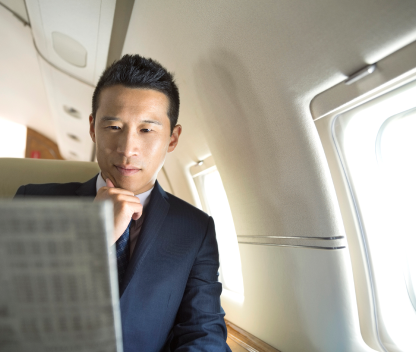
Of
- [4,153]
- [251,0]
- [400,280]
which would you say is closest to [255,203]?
[400,280]

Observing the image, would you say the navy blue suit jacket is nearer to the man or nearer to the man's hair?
the man

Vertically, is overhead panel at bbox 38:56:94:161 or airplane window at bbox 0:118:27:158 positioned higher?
airplane window at bbox 0:118:27:158

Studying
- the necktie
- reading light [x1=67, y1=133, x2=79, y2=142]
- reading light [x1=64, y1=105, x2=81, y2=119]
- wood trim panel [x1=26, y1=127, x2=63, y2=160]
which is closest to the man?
the necktie

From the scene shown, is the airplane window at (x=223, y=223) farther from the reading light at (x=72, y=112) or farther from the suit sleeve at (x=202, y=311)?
the reading light at (x=72, y=112)

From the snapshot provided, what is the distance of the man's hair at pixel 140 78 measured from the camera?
157 cm

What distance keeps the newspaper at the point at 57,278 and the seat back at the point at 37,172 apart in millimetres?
1754

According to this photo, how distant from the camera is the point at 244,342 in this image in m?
2.56

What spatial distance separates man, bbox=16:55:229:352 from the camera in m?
1.43

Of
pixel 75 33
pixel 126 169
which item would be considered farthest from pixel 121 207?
pixel 75 33

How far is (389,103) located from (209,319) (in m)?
1.22

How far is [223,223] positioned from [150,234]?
219 centimetres

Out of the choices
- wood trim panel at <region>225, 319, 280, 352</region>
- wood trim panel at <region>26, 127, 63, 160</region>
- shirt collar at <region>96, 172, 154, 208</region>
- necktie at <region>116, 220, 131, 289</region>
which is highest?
wood trim panel at <region>26, 127, 63, 160</region>

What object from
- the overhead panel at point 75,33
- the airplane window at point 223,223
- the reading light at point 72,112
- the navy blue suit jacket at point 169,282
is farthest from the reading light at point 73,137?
the navy blue suit jacket at point 169,282

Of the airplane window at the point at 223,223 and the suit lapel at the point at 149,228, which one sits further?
the airplane window at the point at 223,223
